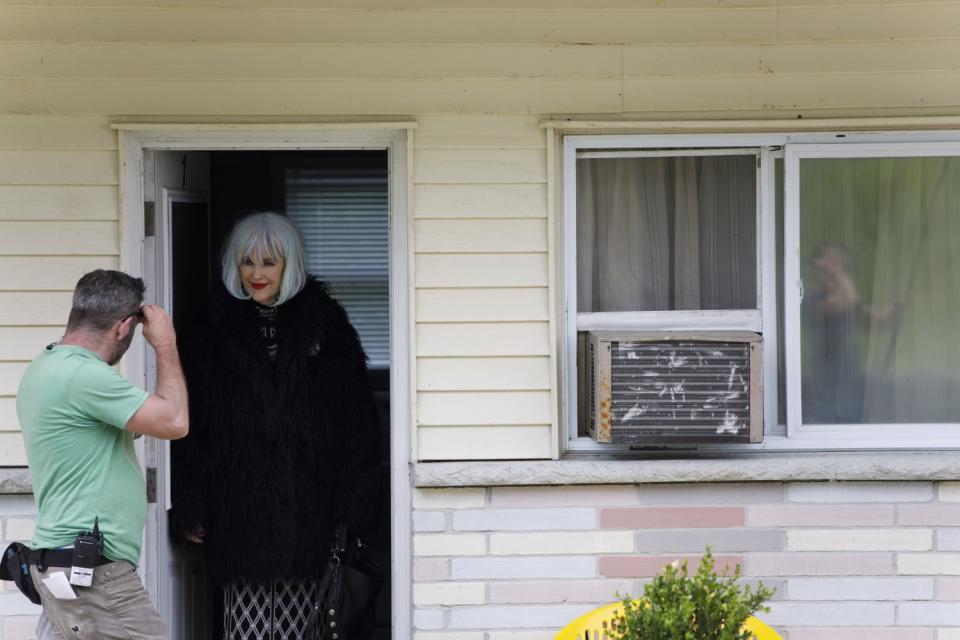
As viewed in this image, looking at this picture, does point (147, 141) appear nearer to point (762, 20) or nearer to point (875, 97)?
point (762, 20)

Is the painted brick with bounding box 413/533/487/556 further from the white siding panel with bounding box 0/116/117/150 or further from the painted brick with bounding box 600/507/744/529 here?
the white siding panel with bounding box 0/116/117/150

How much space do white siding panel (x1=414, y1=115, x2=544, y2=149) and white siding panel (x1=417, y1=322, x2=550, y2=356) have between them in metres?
0.65

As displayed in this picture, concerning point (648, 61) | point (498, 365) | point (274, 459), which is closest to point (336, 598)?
point (274, 459)

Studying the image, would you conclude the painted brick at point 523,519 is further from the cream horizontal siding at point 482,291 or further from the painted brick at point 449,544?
the cream horizontal siding at point 482,291

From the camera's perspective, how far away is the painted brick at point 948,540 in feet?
15.7

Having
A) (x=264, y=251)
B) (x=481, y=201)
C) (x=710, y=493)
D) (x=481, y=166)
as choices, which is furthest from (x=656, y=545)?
(x=264, y=251)

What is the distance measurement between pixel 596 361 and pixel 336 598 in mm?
1310

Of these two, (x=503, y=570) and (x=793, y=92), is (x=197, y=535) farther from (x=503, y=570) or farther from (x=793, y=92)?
(x=793, y=92)

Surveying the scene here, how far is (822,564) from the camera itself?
4789 millimetres

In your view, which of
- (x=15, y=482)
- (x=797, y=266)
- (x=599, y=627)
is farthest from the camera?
(x=797, y=266)

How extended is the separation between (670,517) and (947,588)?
105 cm

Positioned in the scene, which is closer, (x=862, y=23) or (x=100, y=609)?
(x=100, y=609)

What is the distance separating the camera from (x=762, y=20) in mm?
4777

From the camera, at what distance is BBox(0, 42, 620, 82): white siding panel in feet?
15.4
